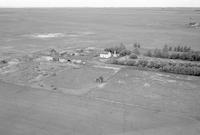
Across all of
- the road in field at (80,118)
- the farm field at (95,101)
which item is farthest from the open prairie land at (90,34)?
the road in field at (80,118)

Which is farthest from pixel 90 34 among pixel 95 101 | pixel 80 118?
pixel 80 118

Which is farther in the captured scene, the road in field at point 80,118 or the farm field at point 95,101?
the farm field at point 95,101

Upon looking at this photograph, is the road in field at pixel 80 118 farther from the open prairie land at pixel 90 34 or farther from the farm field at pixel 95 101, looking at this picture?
the open prairie land at pixel 90 34

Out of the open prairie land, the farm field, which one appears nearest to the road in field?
the farm field

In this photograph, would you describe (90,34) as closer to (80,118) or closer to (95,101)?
(95,101)

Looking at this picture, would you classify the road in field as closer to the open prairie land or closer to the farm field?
the farm field

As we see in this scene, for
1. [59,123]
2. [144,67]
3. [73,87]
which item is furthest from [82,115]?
[144,67]

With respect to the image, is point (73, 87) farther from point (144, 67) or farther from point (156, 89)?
point (144, 67)

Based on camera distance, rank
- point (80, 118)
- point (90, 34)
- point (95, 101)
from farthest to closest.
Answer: point (90, 34) → point (95, 101) → point (80, 118)
